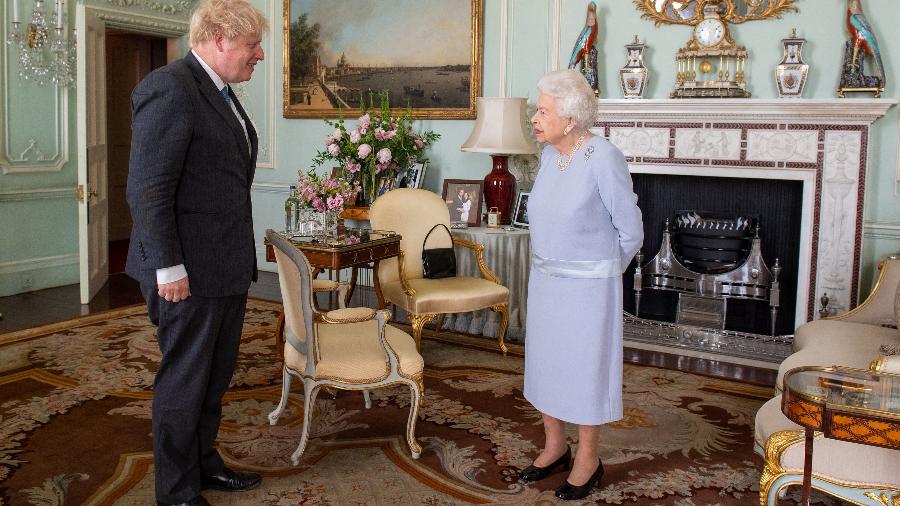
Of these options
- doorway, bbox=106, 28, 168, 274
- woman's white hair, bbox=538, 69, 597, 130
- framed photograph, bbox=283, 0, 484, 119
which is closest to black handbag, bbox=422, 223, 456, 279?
framed photograph, bbox=283, 0, 484, 119

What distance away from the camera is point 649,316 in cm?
577

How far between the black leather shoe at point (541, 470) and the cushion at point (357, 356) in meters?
0.58

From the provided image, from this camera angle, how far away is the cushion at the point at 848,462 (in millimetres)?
2369

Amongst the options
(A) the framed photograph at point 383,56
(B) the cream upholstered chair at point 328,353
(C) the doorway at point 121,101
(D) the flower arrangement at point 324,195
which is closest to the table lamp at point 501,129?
(A) the framed photograph at point 383,56

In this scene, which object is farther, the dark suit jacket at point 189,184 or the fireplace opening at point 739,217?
the fireplace opening at point 739,217

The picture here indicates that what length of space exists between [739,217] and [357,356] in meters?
3.27

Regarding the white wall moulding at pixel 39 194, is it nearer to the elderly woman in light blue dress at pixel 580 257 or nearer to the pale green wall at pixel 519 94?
the pale green wall at pixel 519 94

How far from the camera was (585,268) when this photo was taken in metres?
2.76

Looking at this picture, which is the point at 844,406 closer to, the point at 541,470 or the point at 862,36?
the point at 541,470

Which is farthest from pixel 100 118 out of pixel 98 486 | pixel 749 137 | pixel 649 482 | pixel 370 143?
pixel 649 482

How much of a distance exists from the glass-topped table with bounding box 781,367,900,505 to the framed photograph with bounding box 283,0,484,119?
4383 mm

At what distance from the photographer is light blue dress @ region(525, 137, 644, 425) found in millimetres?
2719

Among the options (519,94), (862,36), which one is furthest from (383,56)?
(862,36)

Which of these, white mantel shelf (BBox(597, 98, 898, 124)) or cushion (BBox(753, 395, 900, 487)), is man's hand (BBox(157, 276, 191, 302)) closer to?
cushion (BBox(753, 395, 900, 487))
